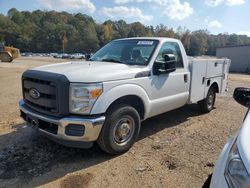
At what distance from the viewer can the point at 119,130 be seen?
172 inches

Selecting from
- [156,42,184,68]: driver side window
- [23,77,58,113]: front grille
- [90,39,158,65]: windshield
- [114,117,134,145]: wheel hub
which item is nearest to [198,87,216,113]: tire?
[156,42,184,68]: driver side window

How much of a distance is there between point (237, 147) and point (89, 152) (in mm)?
3253

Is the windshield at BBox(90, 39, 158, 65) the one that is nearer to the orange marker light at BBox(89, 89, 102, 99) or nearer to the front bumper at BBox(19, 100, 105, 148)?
the orange marker light at BBox(89, 89, 102, 99)

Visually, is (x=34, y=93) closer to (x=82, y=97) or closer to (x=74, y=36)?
(x=82, y=97)

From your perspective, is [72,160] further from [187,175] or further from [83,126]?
[187,175]

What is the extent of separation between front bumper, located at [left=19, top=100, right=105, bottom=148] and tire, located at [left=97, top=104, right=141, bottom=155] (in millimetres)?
161

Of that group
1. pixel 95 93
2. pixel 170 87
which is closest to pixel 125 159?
pixel 95 93

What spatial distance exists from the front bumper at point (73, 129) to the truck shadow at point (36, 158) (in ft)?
1.38

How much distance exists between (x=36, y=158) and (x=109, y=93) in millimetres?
1624

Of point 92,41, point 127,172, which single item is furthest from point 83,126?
point 92,41

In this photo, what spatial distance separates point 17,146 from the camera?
4703 mm

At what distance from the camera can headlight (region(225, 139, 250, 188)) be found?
4.66ft

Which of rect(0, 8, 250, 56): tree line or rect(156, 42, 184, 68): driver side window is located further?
rect(0, 8, 250, 56): tree line

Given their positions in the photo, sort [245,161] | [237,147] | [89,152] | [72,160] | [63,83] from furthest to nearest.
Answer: [89,152]
[72,160]
[63,83]
[237,147]
[245,161]
